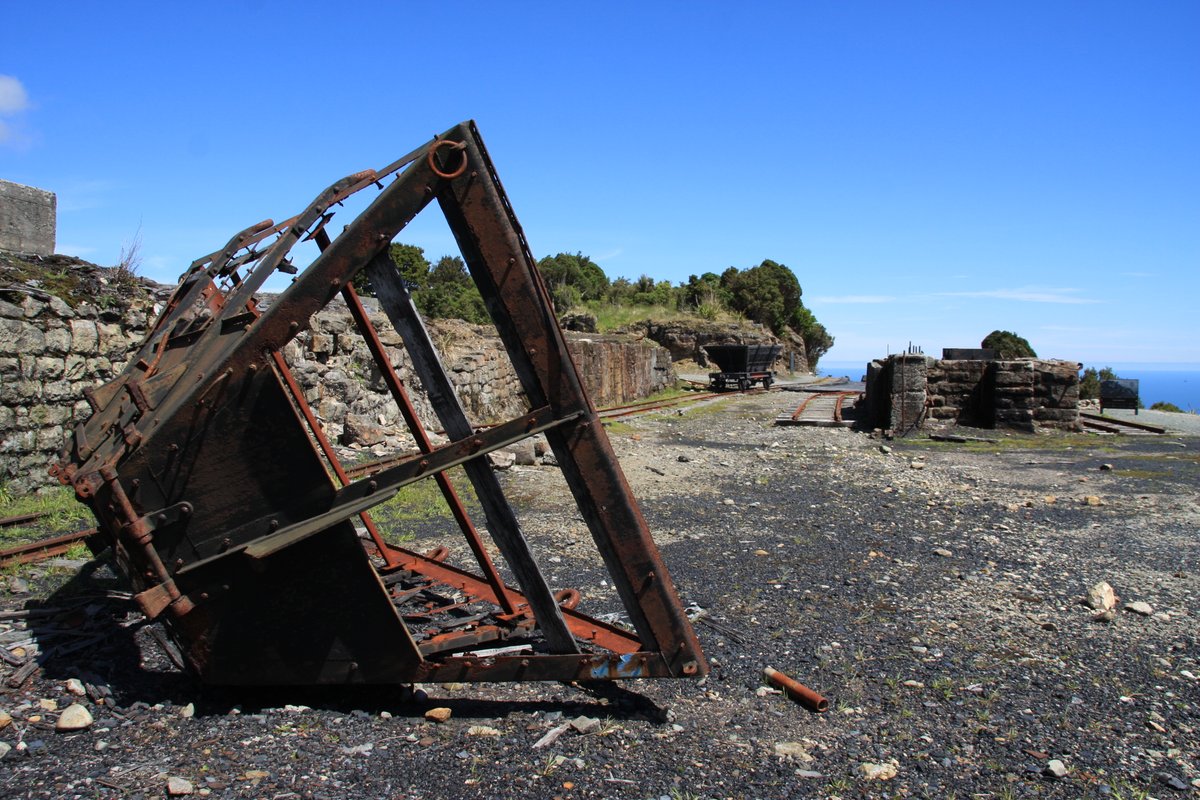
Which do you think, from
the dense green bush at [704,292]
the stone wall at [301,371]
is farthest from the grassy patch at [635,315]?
the stone wall at [301,371]

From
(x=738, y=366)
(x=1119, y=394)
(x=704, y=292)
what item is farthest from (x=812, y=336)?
(x=1119, y=394)

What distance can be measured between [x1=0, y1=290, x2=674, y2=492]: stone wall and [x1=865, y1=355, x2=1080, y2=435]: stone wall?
7504mm

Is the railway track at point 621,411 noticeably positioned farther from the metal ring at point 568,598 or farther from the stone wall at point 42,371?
the metal ring at point 568,598

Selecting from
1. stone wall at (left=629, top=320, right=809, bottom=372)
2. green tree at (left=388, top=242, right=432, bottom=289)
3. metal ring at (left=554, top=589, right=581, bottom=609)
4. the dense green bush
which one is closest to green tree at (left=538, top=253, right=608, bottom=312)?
the dense green bush

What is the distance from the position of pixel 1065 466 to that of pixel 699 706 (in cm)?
967

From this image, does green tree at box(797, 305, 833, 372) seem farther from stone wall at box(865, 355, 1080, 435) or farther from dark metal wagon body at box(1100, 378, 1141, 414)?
stone wall at box(865, 355, 1080, 435)

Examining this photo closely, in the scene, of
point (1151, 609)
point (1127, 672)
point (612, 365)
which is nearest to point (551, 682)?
point (1127, 672)

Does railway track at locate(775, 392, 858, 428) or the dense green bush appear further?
the dense green bush

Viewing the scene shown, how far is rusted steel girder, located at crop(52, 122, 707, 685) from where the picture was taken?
2857 millimetres

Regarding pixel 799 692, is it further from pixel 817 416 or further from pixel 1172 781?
pixel 817 416

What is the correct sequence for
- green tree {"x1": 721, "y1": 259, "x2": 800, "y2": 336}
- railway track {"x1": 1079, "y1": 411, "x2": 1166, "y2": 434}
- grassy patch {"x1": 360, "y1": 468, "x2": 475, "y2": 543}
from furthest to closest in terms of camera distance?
green tree {"x1": 721, "y1": 259, "x2": 800, "y2": 336} < railway track {"x1": 1079, "y1": 411, "x2": 1166, "y2": 434} < grassy patch {"x1": 360, "y1": 468, "x2": 475, "y2": 543}

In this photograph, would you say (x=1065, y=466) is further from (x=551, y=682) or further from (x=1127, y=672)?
(x=551, y=682)

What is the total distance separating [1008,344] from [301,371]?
44386mm

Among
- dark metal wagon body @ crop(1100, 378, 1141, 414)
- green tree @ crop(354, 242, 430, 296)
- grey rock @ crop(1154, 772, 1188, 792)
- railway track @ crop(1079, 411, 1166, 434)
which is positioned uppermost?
green tree @ crop(354, 242, 430, 296)
